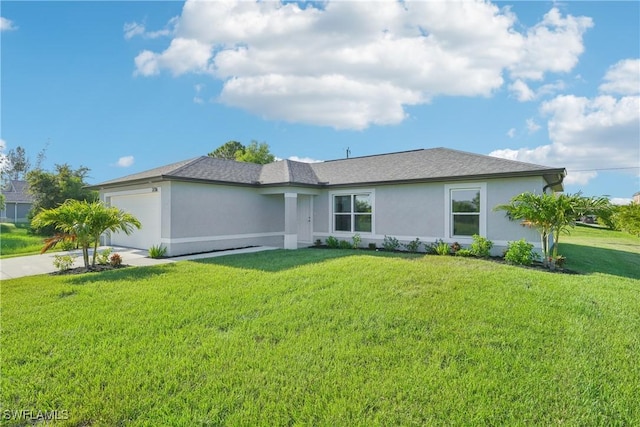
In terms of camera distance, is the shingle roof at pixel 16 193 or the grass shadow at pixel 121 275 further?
the shingle roof at pixel 16 193

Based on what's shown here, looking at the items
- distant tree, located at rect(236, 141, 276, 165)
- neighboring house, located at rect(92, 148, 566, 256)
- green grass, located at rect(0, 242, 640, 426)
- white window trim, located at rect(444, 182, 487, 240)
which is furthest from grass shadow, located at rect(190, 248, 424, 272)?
distant tree, located at rect(236, 141, 276, 165)

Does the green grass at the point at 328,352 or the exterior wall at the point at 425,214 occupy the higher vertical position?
the exterior wall at the point at 425,214

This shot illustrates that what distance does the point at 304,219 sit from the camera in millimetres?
16703

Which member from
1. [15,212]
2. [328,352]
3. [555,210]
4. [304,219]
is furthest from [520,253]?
[15,212]

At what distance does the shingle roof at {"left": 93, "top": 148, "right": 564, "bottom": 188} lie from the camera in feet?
39.9

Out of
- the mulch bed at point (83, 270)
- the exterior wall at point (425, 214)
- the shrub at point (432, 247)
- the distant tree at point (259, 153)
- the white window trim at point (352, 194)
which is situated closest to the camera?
the mulch bed at point (83, 270)

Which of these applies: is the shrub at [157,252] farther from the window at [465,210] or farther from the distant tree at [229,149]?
the distant tree at [229,149]

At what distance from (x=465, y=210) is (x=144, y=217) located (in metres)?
13.6

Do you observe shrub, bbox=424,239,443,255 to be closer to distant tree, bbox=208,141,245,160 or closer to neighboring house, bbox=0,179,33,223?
distant tree, bbox=208,141,245,160

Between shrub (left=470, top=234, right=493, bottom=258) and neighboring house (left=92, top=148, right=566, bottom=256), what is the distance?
1.62 ft

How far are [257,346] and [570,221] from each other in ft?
33.0

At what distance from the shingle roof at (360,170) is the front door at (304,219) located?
1.17 m

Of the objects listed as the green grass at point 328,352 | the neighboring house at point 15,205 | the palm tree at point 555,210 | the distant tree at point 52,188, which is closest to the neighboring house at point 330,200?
the palm tree at point 555,210

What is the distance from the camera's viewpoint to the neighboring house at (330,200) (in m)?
12.1
